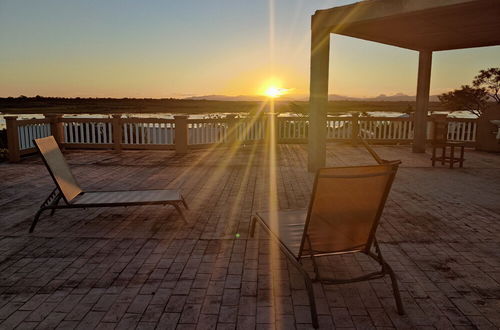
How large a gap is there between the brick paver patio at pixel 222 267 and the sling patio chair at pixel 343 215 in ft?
1.02

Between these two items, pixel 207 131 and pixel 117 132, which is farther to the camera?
pixel 207 131

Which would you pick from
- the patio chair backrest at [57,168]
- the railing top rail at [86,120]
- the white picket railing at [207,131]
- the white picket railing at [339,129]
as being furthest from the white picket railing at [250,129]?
the patio chair backrest at [57,168]

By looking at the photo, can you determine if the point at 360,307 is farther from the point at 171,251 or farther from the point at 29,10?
the point at 29,10

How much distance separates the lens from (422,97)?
41.6 feet

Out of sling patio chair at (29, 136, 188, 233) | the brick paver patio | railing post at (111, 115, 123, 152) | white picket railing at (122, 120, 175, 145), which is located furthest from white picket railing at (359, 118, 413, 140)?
sling patio chair at (29, 136, 188, 233)

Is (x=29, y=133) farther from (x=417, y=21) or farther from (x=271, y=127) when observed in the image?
(x=417, y=21)

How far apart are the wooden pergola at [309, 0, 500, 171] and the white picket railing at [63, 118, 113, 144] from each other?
772 centimetres

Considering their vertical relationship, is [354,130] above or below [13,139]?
above

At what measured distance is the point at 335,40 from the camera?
9.59 metres

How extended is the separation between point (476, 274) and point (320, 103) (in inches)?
242

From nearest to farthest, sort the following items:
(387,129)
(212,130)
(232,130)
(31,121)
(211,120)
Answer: (31,121)
(211,120)
(212,130)
(232,130)
(387,129)

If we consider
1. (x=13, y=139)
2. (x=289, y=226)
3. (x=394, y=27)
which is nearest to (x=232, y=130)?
(x=394, y=27)

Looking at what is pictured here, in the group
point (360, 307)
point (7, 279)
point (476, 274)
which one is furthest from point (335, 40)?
point (7, 279)

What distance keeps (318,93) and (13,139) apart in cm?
886
